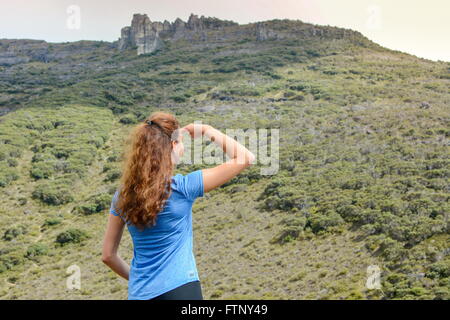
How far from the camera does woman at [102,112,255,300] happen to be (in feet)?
6.66

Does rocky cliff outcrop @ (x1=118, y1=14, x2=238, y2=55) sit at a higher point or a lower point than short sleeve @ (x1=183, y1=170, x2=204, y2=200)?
higher

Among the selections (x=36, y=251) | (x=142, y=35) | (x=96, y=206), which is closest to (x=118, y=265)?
(x=36, y=251)

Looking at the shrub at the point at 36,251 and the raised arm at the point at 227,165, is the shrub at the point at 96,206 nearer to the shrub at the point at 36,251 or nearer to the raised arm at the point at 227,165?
the shrub at the point at 36,251

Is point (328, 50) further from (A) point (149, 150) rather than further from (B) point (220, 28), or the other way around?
(A) point (149, 150)

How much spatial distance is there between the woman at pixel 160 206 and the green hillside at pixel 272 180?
9888 mm

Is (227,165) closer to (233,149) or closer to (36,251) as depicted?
(233,149)

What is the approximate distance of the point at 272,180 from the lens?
2322 centimetres

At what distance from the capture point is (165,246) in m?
2.09

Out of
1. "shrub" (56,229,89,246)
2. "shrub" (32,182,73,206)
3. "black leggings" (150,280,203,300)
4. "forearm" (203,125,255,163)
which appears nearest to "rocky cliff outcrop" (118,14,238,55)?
"shrub" (32,182,73,206)

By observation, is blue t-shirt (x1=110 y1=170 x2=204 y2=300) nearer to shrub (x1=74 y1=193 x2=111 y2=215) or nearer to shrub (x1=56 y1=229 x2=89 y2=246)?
shrub (x1=56 y1=229 x2=89 y2=246)
